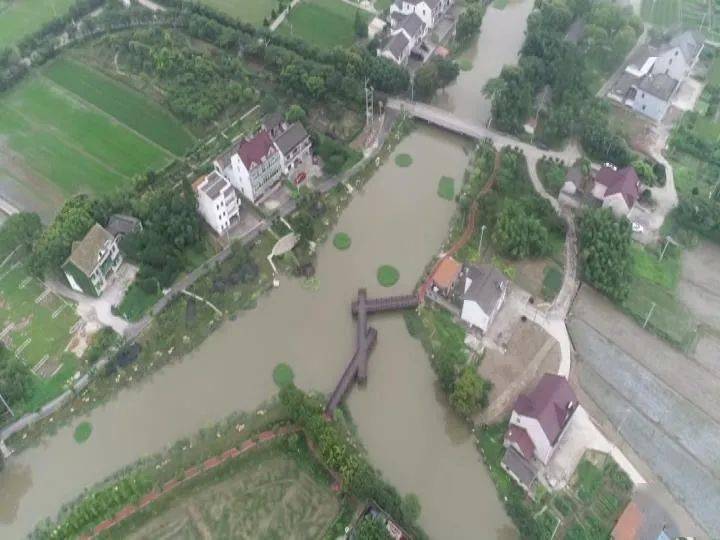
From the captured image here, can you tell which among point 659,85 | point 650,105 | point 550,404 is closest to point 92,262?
point 550,404

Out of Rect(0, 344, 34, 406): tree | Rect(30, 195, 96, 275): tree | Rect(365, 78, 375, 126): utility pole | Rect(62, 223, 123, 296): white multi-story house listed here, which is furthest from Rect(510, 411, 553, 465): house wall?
Rect(30, 195, 96, 275): tree

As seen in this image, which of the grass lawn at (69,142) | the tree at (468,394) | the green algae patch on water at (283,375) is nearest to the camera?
the tree at (468,394)

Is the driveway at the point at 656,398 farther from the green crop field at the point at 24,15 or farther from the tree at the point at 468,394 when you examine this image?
the green crop field at the point at 24,15

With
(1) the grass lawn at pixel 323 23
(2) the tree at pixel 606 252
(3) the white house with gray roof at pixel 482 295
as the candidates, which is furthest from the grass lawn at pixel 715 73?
(1) the grass lawn at pixel 323 23

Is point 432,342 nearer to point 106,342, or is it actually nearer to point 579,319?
point 579,319

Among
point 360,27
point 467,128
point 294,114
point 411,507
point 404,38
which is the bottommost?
point 411,507

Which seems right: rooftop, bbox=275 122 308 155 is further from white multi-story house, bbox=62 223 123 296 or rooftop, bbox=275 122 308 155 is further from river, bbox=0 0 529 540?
white multi-story house, bbox=62 223 123 296

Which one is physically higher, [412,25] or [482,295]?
[412,25]

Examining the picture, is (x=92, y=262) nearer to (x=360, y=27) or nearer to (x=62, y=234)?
(x=62, y=234)
